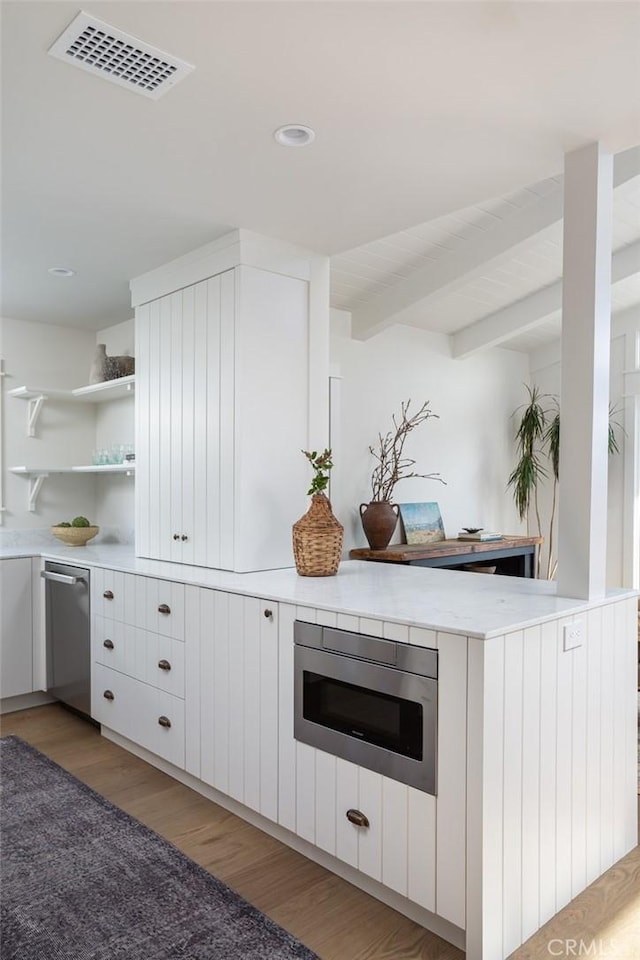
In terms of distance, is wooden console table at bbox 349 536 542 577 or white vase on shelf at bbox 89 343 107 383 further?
wooden console table at bbox 349 536 542 577

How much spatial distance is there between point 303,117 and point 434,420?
388 centimetres

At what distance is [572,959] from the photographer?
1822 mm

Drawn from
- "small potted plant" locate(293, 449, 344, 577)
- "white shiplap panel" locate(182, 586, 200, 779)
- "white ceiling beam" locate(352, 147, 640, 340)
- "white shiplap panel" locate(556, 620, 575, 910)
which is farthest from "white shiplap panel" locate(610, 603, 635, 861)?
"white ceiling beam" locate(352, 147, 640, 340)

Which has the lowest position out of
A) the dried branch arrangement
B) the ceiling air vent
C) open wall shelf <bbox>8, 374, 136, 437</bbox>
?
the dried branch arrangement

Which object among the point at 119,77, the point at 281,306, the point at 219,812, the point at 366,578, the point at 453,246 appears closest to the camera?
the point at 119,77

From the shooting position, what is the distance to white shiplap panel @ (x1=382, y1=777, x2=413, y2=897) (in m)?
1.93

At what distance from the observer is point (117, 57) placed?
6.21 feet

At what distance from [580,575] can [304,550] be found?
3.77 ft

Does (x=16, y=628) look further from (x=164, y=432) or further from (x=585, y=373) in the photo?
(x=585, y=373)

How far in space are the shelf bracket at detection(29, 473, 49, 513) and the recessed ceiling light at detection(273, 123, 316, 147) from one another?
122 inches

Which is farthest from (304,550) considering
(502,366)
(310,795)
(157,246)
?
(502,366)

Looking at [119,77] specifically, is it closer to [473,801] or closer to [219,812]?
[473,801]

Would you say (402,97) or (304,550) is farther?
(304,550)

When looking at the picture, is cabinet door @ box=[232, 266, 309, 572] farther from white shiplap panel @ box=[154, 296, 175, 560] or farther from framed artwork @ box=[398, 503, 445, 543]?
framed artwork @ box=[398, 503, 445, 543]
